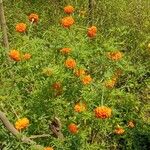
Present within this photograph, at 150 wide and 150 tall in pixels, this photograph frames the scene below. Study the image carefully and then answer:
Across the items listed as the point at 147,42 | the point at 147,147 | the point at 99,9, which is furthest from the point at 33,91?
the point at 99,9

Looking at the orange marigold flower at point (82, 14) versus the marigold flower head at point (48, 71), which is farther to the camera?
the orange marigold flower at point (82, 14)

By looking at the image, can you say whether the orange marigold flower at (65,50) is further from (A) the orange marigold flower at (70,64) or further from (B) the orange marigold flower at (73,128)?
(B) the orange marigold flower at (73,128)

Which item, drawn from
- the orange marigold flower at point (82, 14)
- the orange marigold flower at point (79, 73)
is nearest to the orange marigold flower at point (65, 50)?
the orange marigold flower at point (79, 73)

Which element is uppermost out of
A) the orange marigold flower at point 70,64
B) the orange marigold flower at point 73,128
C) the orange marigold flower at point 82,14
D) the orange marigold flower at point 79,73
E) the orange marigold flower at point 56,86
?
the orange marigold flower at point 70,64

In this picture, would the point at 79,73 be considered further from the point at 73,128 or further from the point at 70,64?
the point at 73,128

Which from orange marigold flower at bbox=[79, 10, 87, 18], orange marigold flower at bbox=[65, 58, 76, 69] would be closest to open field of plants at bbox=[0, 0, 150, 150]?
orange marigold flower at bbox=[65, 58, 76, 69]

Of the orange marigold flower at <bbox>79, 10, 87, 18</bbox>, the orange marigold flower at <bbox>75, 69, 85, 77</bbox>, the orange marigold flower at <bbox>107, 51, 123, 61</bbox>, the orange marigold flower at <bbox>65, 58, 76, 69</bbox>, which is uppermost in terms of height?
the orange marigold flower at <bbox>65, 58, 76, 69</bbox>

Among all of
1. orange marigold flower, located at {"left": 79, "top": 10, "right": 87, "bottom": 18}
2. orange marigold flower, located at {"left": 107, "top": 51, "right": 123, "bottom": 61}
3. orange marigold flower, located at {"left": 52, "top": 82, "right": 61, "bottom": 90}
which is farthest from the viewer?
orange marigold flower, located at {"left": 79, "top": 10, "right": 87, "bottom": 18}

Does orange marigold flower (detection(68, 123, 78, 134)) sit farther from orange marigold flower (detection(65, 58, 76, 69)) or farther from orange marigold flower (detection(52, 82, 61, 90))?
orange marigold flower (detection(65, 58, 76, 69))

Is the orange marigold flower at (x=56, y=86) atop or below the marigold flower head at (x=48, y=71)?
below

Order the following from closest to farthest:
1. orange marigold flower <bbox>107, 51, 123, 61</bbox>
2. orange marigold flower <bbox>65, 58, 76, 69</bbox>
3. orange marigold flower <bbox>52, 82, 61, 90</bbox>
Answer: orange marigold flower <bbox>65, 58, 76, 69</bbox>, orange marigold flower <bbox>52, 82, 61, 90</bbox>, orange marigold flower <bbox>107, 51, 123, 61</bbox>

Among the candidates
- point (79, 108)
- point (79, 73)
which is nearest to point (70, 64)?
point (79, 73)

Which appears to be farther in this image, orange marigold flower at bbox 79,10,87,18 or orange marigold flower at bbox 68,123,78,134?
orange marigold flower at bbox 79,10,87,18

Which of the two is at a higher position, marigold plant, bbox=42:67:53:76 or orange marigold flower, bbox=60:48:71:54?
orange marigold flower, bbox=60:48:71:54
